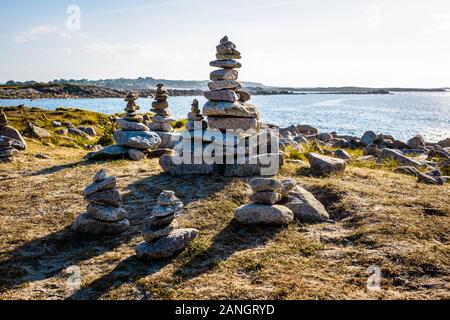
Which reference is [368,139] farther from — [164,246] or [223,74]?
[164,246]

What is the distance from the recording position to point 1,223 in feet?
37.4

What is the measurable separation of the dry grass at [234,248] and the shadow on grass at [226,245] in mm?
27

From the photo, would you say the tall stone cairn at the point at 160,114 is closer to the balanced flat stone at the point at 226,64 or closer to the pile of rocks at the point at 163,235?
the balanced flat stone at the point at 226,64

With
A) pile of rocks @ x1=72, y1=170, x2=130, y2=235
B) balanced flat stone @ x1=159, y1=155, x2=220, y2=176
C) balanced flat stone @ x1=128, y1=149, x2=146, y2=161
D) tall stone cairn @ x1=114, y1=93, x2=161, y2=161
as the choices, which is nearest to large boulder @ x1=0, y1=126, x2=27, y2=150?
tall stone cairn @ x1=114, y1=93, x2=161, y2=161

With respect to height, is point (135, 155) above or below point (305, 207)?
above

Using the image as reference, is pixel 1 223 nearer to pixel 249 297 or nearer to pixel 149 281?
pixel 149 281

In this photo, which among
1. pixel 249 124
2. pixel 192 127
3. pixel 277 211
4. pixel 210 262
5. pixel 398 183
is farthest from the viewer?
pixel 192 127

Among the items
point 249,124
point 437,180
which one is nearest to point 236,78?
point 249,124

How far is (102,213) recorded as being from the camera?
1066cm

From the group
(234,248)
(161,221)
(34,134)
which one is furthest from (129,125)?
(234,248)

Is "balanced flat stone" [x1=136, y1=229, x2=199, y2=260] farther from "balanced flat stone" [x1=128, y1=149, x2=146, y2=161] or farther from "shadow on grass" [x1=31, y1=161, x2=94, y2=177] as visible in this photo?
"balanced flat stone" [x1=128, y1=149, x2=146, y2=161]

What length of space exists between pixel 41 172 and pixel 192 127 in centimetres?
681

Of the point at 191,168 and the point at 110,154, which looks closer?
the point at 191,168

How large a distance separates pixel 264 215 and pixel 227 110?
6.65m
